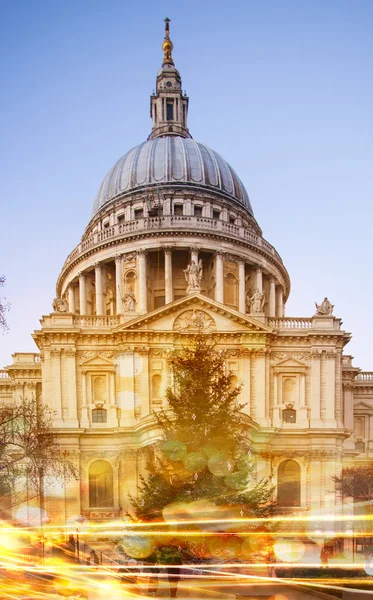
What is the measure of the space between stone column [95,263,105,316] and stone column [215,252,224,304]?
1206 cm

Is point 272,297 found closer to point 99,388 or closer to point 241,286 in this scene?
point 241,286

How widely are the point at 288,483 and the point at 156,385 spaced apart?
12.3m

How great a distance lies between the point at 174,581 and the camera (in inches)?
714

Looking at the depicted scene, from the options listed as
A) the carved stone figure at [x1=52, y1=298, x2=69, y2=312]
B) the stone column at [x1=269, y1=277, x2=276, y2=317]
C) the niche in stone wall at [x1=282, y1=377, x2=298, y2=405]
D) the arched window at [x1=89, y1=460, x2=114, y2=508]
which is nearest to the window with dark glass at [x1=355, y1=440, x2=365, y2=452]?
the niche in stone wall at [x1=282, y1=377, x2=298, y2=405]

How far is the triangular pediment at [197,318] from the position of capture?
3775cm

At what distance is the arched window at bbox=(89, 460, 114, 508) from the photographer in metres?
36.5

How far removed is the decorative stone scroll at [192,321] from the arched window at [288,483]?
1178 cm

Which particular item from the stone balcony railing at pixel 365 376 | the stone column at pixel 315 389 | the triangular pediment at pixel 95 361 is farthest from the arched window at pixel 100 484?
the stone balcony railing at pixel 365 376

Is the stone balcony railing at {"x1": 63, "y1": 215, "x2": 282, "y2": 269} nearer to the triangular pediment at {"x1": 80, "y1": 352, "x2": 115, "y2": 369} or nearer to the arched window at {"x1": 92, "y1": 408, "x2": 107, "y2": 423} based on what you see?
the triangular pediment at {"x1": 80, "y1": 352, "x2": 115, "y2": 369}

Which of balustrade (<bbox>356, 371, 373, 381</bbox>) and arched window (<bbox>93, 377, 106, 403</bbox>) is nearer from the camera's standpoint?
arched window (<bbox>93, 377, 106, 403</bbox>)

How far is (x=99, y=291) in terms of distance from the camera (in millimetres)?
53438

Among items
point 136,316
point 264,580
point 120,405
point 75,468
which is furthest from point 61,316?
point 264,580

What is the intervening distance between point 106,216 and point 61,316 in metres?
25.5

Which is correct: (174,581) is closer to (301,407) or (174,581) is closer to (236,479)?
(236,479)
